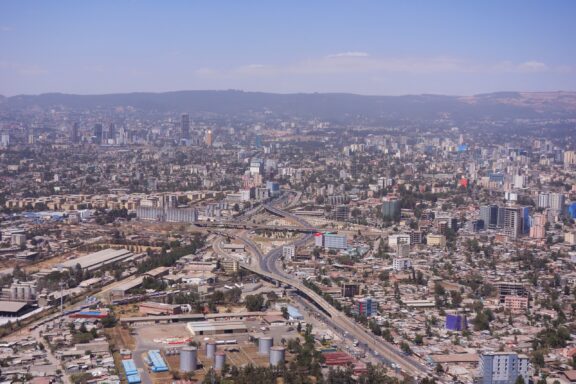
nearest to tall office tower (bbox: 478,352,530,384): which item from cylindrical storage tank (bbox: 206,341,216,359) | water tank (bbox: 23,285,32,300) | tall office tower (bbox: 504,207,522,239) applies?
cylindrical storage tank (bbox: 206,341,216,359)

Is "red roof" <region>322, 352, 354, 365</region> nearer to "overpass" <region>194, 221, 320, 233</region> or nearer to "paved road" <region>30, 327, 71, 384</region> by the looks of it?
"paved road" <region>30, 327, 71, 384</region>

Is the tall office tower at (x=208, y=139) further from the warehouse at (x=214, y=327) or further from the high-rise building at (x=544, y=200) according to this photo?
the warehouse at (x=214, y=327)

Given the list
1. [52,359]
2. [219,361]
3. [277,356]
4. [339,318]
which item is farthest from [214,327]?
[52,359]

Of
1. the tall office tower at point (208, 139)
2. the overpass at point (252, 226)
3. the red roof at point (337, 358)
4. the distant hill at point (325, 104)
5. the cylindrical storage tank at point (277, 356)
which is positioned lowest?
the overpass at point (252, 226)

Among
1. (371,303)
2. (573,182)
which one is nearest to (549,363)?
(371,303)

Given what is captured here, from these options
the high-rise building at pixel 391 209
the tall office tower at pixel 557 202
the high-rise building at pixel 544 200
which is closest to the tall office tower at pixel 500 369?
the high-rise building at pixel 391 209

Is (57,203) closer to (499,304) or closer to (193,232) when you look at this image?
(193,232)

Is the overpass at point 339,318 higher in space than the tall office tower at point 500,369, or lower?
lower
